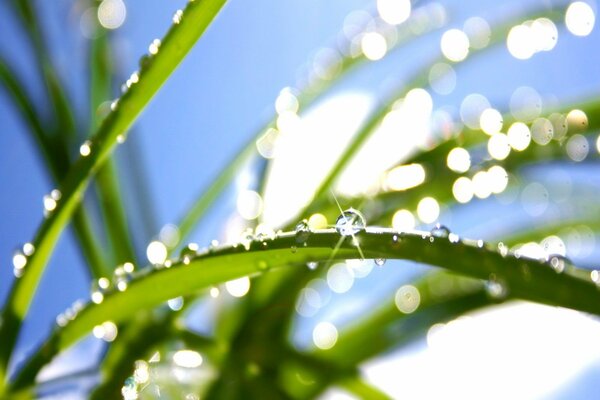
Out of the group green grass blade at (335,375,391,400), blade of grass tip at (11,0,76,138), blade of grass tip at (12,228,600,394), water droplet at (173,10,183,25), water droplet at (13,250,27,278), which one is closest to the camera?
blade of grass tip at (12,228,600,394)

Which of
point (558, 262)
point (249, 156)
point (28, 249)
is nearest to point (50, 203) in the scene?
point (28, 249)

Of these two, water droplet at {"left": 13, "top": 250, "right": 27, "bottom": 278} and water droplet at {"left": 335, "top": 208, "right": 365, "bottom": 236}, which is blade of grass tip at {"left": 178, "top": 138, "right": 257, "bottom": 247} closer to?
water droplet at {"left": 13, "top": 250, "right": 27, "bottom": 278}

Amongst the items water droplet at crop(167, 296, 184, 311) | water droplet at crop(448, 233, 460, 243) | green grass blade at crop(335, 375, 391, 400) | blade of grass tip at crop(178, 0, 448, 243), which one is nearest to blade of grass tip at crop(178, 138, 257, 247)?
blade of grass tip at crop(178, 0, 448, 243)

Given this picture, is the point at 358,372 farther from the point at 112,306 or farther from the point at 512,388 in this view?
the point at 512,388

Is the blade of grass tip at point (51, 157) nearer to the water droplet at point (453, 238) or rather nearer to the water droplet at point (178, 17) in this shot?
the water droplet at point (178, 17)

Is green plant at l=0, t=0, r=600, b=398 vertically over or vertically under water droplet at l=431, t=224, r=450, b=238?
over

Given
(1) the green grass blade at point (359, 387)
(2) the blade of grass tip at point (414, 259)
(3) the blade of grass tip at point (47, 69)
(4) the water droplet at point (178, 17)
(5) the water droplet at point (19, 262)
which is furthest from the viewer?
(3) the blade of grass tip at point (47, 69)

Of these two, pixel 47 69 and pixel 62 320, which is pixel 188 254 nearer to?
pixel 62 320

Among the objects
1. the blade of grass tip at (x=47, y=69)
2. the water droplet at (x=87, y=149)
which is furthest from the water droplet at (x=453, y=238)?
the blade of grass tip at (x=47, y=69)

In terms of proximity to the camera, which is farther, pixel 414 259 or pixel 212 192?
pixel 212 192
